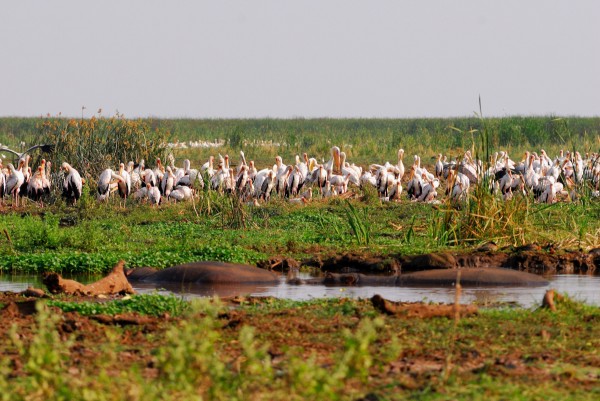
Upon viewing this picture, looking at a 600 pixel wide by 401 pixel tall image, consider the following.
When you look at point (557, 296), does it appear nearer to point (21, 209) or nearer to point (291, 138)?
point (21, 209)

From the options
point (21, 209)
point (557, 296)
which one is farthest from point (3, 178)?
point (557, 296)

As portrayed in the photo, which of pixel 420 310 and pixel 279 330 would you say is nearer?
pixel 279 330

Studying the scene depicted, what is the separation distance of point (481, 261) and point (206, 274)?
3.72 meters

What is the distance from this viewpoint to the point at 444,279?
1135cm

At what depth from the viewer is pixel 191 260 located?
12.6m

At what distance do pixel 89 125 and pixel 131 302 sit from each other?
17.7 meters

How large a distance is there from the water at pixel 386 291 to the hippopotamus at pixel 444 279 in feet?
0.84

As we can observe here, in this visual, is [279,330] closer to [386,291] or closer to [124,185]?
[386,291]

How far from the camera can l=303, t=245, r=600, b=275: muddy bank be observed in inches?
487

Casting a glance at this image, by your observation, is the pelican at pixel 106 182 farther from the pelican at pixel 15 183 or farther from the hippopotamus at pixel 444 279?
the hippopotamus at pixel 444 279

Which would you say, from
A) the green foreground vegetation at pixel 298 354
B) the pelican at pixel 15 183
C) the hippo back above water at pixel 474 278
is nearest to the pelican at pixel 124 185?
the pelican at pixel 15 183

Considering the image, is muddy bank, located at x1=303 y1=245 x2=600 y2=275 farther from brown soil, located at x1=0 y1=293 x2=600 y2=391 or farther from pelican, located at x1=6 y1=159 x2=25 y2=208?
pelican, located at x1=6 y1=159 x2=25 y2=208

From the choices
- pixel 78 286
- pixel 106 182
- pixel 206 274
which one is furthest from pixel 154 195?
pixel 78 286

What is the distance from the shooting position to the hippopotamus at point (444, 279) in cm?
1118
